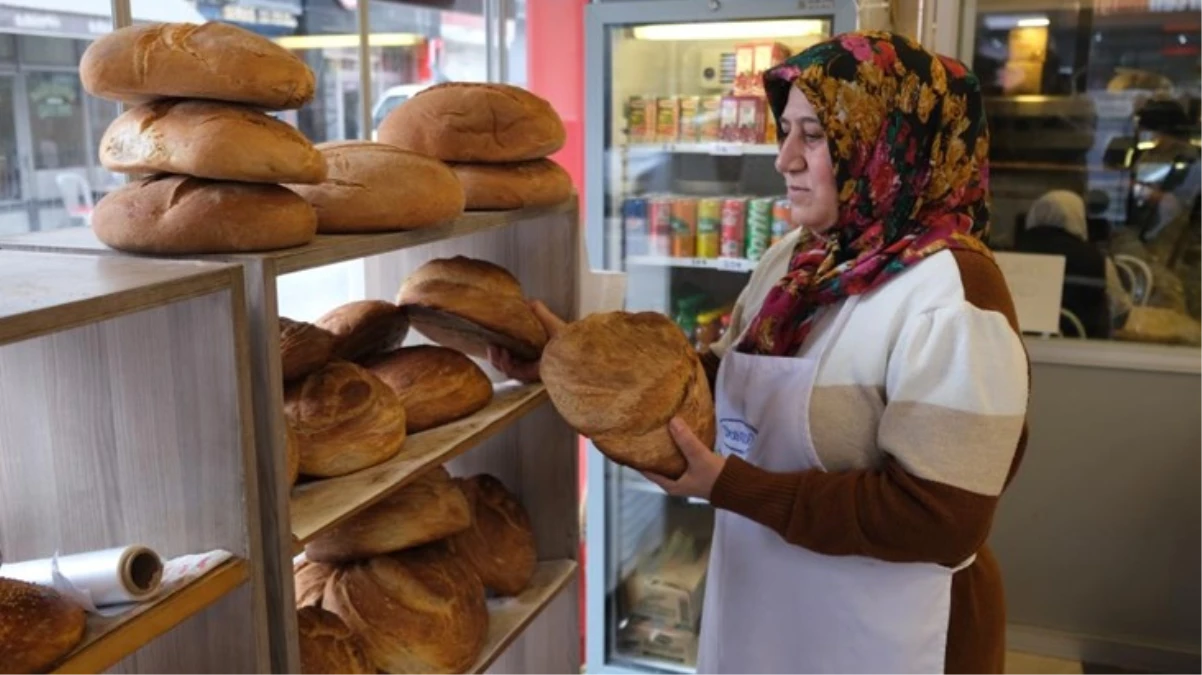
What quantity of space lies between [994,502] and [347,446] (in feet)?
2.88

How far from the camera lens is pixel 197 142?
1062 millimetres

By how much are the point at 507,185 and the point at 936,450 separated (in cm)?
73

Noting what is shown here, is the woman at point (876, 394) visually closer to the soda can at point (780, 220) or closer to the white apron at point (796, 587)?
the white apron at point (796, 587)

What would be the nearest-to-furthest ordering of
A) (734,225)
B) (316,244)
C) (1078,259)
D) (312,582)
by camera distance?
1. (316,244)
2. (312,582)
3. (734,225)
4. (1078,259)

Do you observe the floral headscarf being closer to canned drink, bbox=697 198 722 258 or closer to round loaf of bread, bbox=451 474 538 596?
round loaf of bread, bbox=451 474 538 596

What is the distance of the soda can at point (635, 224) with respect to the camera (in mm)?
2936

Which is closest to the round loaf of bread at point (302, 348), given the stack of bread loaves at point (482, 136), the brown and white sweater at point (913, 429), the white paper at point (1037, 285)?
the stack of bread loaves at point (482, 136)

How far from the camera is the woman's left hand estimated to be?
1446 millimetres

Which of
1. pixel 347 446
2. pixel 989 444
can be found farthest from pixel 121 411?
pixel 989 444

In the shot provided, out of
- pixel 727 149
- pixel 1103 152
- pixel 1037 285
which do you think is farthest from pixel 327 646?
pixel 1103 152

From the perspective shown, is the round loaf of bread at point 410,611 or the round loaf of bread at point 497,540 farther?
the round loaf of bread at point 497,540

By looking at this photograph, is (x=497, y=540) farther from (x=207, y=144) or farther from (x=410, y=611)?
(x=207, y=144)

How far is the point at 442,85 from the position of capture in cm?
161

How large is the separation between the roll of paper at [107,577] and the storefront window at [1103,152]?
2641 mm
